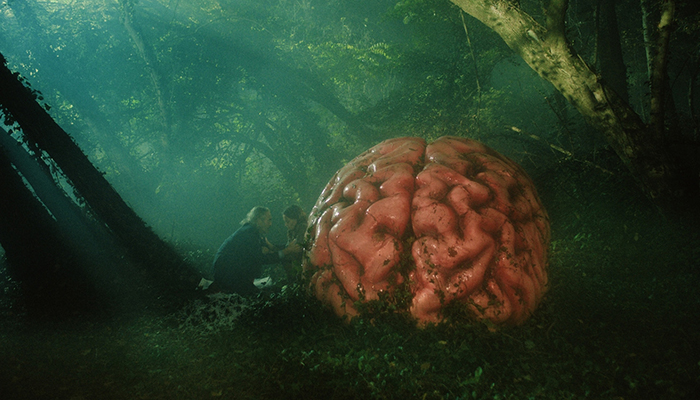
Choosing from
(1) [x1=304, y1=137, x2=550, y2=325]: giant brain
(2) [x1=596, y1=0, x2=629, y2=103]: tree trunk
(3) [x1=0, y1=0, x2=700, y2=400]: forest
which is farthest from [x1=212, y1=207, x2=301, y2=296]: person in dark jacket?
(2) [x1=596, y1=0, x2=629, y2=103]: tree trunk

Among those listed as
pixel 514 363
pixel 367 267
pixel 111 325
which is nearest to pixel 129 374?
pixel 111 325

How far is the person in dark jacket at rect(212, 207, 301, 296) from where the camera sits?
5180 millimetres

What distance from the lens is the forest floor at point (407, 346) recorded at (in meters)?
2.44

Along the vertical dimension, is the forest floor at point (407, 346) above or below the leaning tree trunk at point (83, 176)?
below

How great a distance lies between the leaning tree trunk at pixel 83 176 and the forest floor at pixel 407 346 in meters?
0.65

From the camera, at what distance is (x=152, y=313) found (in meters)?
4.14

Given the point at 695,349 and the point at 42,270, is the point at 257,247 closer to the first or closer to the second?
the point at 42,270

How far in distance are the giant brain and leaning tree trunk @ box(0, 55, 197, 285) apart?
2177 mm

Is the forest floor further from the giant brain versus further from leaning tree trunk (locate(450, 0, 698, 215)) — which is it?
leaning tree trunk (locate(450, 0, 698, 215))

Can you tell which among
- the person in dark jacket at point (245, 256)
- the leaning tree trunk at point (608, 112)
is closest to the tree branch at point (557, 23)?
the leaning tree trunk at point (608, 112)

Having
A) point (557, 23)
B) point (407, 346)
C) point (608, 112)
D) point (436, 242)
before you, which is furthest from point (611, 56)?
point (407, 346)

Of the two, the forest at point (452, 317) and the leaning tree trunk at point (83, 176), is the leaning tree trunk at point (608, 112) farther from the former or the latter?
the leaning tree trunk at point (83, 176)

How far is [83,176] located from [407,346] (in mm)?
4237

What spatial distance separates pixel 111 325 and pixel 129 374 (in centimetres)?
133
